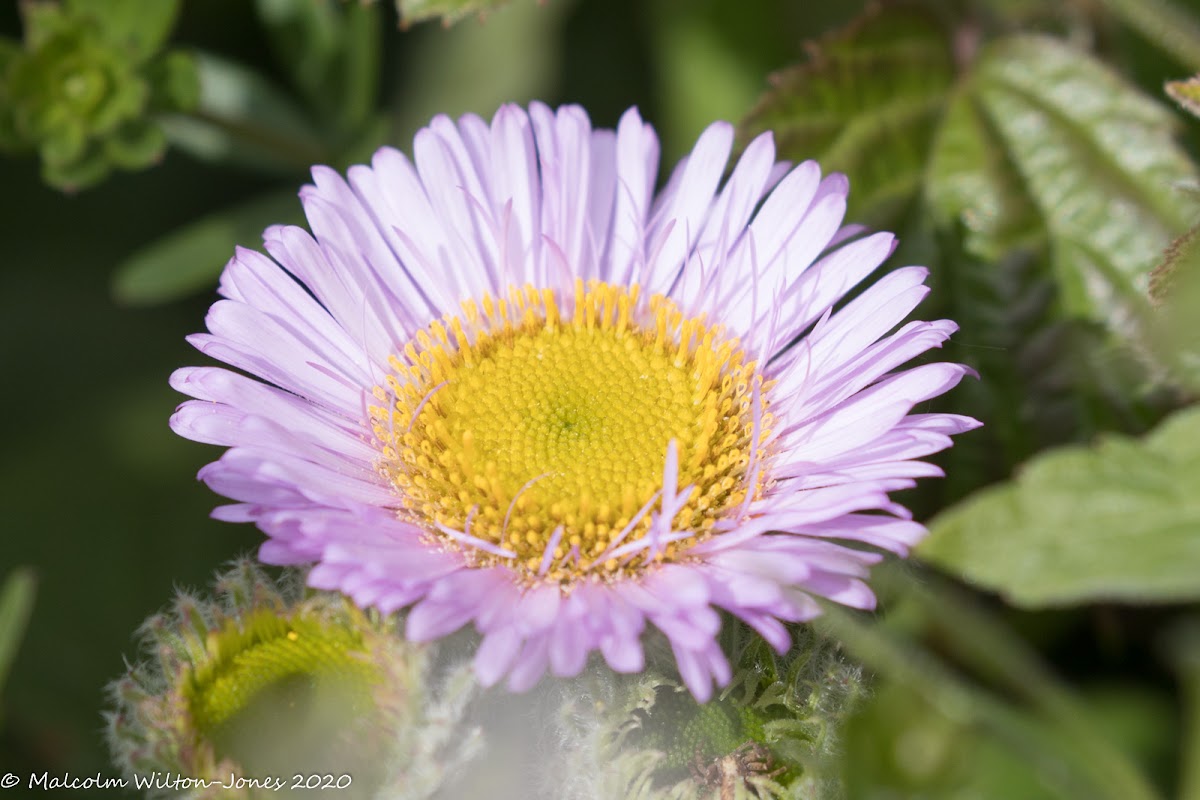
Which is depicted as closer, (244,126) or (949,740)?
(949,740)

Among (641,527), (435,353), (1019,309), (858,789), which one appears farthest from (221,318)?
(1019,309)

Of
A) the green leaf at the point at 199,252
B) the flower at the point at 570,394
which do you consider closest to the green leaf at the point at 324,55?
the green leaf at the point at 199,252

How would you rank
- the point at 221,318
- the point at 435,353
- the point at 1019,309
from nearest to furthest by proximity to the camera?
the point at 221,318 < the point at 435,353 < the point at 1019,309

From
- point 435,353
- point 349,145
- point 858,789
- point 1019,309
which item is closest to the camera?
point 858,789

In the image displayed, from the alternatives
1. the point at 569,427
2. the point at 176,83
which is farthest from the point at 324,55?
the point at 569,427

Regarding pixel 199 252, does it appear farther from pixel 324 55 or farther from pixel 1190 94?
pixel 1190 94

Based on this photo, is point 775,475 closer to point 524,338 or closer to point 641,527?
point 641,527

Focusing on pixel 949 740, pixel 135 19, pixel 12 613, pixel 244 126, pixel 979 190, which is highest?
pixel 135 19
